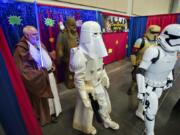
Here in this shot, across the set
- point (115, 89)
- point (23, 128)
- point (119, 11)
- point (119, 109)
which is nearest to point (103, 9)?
point (119, 11)

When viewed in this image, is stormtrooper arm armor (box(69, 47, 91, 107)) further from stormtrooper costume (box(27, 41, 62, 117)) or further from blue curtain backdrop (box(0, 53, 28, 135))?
blue curtain backdrop (box(0, 53, 28, 135))

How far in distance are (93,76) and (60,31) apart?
54.2 inches

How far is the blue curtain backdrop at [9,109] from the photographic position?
0.72 m

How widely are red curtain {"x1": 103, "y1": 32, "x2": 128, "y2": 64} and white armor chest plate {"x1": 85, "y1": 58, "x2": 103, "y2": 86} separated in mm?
2373

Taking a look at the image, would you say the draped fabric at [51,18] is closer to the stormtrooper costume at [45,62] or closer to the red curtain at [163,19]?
the stormtrooper costume at [45,62]

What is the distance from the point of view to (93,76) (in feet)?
4.34

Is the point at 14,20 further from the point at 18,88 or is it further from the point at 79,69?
the point at 18,88

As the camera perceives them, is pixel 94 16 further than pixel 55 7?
Yes

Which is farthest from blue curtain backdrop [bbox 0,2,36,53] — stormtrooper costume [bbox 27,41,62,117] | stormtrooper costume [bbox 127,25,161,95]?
stormtrooper costume [bbox 127,25,161,95]

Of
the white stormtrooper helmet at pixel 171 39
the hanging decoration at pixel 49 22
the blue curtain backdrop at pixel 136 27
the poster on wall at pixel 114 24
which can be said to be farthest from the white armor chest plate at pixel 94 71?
the blue curtain backdrop at pixel 136 27

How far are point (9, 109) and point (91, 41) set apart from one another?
80 centimetres

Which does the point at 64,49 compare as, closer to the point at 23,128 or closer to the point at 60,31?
the point at 60,31

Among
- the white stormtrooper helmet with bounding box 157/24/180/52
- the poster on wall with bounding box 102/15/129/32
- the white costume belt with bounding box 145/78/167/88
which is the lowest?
the white costume belt with bounding box 145/78/167/88

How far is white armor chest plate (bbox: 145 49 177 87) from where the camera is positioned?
3.83ft
